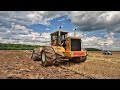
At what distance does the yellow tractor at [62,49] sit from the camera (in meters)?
10.7

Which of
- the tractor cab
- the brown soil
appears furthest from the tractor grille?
the brown soil

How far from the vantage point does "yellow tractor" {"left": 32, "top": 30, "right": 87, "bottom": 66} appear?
421 inches

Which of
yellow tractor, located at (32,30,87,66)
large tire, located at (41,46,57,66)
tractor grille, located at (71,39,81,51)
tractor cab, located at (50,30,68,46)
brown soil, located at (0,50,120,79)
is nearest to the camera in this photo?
brown soil, located at (0,50,120,79)

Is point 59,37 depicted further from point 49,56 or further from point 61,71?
point 61,71

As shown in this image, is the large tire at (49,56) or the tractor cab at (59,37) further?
the tractor cab at (59,37)

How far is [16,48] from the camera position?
4481cm

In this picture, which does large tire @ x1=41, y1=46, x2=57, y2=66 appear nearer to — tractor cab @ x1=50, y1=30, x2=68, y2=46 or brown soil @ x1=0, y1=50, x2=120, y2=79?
brown soil @ x1=0, y1=50, x2=120, y2=79

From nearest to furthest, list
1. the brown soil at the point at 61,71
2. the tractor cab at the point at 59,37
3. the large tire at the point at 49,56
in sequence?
the brown soil at the point at 61,71
the large tire at the point at 49,56
the tractor cab at the point at 59,37

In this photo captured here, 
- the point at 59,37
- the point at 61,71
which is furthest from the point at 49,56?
the point at 59,37

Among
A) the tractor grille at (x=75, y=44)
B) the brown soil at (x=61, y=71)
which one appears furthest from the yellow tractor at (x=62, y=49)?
the brown soil at (x=61, y=71)

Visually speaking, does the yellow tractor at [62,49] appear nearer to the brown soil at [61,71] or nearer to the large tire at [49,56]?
the large tire at [49,56]
